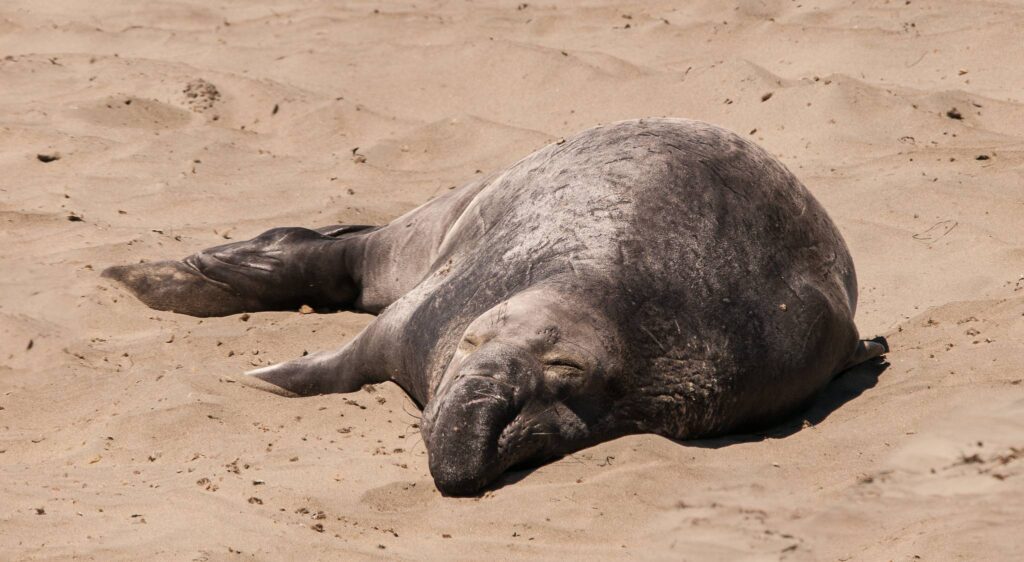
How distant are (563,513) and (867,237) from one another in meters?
3.05

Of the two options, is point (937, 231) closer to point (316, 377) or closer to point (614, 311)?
point (614, 311)

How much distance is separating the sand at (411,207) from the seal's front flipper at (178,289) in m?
0.11

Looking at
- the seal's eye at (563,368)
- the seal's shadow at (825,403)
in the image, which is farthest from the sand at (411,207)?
the seal's eye at (563,368)

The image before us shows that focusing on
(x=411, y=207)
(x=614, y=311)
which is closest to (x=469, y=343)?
(x=614, y=311)

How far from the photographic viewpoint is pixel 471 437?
12.3ft

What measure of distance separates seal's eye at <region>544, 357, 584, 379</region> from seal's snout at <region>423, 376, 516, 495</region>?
0.17 metres

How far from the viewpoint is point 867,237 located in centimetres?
614

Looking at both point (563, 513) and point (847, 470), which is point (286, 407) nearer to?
point (563, 513)

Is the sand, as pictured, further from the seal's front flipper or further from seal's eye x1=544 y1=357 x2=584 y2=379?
seal's eye x1=544 y1=357 x2=584 y2=379

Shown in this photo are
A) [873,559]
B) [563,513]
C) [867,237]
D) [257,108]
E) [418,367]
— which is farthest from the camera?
[257,108]

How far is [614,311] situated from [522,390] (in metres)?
0.45

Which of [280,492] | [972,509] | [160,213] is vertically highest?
[972,509]

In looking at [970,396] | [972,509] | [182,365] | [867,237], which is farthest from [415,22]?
[972,509]

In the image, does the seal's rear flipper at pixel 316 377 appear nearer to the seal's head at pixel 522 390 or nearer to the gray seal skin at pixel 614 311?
the gray seal skin at pixel 614 311
